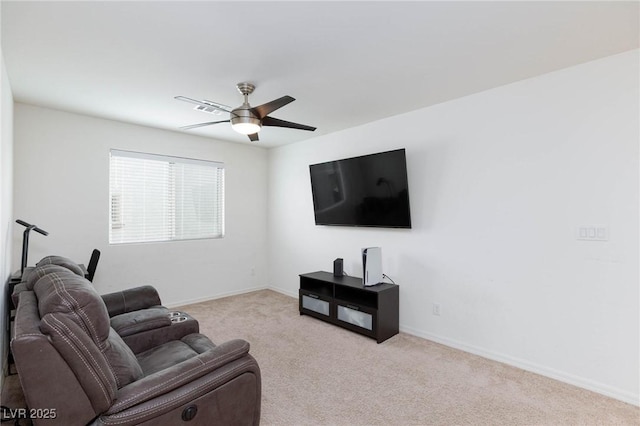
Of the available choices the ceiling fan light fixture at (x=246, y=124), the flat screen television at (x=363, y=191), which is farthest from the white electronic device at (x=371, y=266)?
the ceiling fan light fixture at (x=246, y=124)

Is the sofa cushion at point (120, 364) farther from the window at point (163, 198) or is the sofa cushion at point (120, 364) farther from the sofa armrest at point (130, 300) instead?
the window at point (163, 198)

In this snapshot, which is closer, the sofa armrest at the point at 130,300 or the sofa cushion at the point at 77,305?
the sofa cushion at the point at 77,305

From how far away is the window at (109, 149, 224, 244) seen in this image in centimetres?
414

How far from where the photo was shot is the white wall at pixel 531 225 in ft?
7.79

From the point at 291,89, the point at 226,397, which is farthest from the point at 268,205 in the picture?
the point at 226,397

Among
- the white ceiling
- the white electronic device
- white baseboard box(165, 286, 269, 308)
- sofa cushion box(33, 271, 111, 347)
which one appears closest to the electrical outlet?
the white electronic device

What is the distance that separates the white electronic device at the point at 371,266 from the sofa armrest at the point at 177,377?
6.75 feet

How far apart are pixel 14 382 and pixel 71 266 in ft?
3.72

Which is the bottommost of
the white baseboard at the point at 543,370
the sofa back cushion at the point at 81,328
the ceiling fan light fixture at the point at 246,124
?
the white baseboard at the point at 543,370

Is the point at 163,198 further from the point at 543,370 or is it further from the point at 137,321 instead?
the point at 543,370

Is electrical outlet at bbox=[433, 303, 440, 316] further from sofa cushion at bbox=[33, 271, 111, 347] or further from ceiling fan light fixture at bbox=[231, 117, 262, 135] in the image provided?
sofa cushion at bbox=[33, 271, 111, 347]

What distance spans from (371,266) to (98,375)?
9.03 feet

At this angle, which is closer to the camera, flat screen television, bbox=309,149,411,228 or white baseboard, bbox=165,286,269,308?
flat screen television, bbox=309,149,411,228

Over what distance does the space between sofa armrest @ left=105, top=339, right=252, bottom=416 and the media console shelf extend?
1976 millimetres
